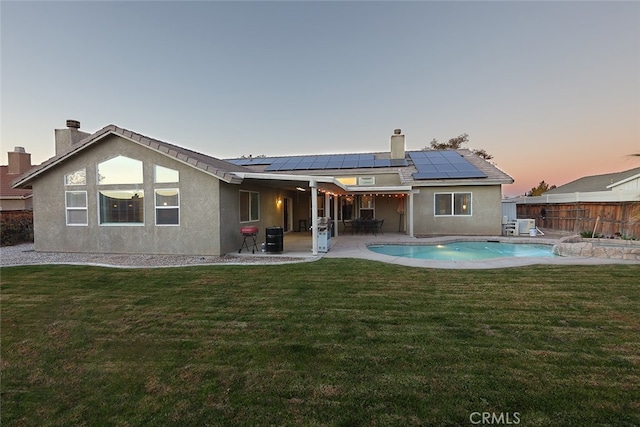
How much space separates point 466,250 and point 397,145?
985 cm

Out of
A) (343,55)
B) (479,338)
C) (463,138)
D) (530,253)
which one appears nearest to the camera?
(479,338)

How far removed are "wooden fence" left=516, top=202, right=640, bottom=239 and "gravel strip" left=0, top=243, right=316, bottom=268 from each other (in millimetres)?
13544

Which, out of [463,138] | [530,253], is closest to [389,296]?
[530,253]

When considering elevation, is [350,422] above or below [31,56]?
below

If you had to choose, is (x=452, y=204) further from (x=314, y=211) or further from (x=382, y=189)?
(x=314, y=211)

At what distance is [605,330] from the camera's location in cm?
411

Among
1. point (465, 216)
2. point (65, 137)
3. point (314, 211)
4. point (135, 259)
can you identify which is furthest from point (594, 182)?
point (65, 137)

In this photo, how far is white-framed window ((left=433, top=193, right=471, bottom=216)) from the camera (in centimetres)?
1566

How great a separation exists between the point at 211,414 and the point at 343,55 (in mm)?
17299

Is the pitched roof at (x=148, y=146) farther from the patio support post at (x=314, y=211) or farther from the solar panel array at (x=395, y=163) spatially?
the solar panel array at (x=395, y=163)

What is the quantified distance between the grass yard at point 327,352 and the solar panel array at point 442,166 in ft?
32.3

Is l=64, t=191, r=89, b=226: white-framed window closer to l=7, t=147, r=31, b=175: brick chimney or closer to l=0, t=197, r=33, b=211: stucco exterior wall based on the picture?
l=0, t=197, r=33, b=211: stucco exterior wall

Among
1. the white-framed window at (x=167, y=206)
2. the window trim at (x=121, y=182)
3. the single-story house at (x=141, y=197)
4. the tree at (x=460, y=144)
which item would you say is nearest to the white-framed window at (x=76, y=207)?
the single-story house at (x=141, y=197)

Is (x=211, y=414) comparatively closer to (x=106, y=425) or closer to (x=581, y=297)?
(x=106, y=425)
